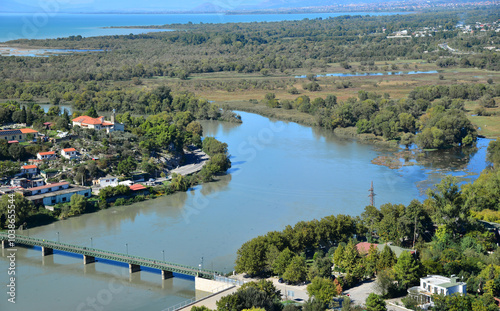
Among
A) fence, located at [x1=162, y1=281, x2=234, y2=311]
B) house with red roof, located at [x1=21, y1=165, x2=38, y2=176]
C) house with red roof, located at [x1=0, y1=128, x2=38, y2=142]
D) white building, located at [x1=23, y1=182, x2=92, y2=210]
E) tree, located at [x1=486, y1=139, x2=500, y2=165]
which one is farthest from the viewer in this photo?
tree, located at [x1=486, y1=139, x2=500, y2=165]

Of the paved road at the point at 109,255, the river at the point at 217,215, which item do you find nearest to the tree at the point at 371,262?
the river at the point at 217,215

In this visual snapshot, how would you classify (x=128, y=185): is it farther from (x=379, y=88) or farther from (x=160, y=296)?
(x=379, y=88)

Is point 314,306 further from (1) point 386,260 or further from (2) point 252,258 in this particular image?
(1) point 386,260

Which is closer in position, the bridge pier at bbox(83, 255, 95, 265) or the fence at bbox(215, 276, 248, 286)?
the fence at bbox(215, 276, 248, 286)

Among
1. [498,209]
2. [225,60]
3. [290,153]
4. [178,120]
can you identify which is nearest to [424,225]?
[498,209]

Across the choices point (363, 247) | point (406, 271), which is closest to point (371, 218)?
point (363, 247)

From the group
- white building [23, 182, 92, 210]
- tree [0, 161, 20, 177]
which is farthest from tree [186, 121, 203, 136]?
tree [0, 161, 20, 177]

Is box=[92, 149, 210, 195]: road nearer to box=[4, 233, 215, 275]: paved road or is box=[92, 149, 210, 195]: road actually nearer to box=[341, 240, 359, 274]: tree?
box=[4, 233, 215, 275]: paved road
